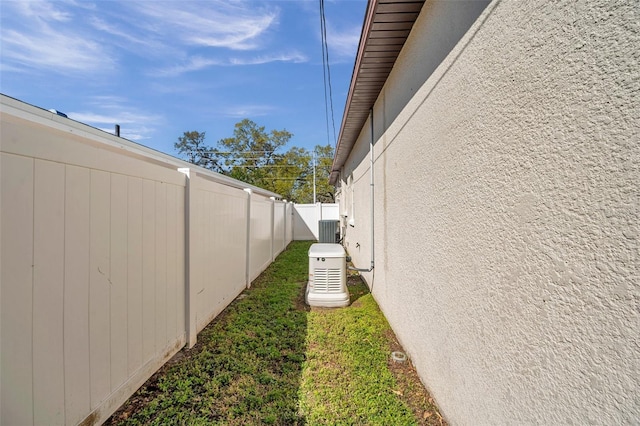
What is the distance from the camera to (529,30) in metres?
1.36

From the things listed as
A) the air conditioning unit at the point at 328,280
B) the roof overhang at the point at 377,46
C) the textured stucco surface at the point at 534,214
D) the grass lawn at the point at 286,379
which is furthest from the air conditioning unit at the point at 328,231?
the textured stucco surface at the point at 534,214

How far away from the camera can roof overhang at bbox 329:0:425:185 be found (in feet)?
9.49

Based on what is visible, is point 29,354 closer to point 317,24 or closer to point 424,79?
point 424,79

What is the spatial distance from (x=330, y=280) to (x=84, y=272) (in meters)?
3.62

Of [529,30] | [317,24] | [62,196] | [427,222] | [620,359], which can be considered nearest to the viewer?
[620,359]

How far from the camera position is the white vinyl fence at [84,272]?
152cm

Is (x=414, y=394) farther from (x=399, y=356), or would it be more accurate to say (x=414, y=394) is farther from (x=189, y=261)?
(x=189, y=261)

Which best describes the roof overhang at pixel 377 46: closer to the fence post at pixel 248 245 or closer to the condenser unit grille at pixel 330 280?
the fence post at pixel 248 245

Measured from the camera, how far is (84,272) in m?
1.96

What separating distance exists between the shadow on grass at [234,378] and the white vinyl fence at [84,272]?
0.17 metres

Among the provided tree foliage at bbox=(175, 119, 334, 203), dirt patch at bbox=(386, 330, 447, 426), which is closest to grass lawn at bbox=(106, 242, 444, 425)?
dirt patch at bbox=(386, 330, 447, 426)

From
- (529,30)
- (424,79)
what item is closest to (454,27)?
(424,79)

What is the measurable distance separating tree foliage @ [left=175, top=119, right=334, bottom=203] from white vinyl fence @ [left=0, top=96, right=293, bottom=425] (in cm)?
2546

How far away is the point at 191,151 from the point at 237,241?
31773 mm
